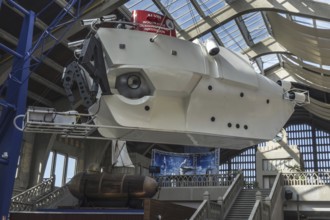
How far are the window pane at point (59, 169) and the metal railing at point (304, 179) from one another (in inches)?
605

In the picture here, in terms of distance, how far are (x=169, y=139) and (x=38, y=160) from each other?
69.3 feet

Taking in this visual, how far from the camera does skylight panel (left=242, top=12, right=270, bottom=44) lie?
25438mm

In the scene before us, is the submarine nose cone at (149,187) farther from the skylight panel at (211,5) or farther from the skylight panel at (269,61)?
the skylight panel at (269,61)

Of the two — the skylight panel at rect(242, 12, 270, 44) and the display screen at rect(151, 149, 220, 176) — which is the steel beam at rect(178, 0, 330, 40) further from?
the display screen at rect(151, 149, 220, 176)

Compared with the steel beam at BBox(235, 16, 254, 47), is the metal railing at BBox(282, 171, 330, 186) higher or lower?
lower

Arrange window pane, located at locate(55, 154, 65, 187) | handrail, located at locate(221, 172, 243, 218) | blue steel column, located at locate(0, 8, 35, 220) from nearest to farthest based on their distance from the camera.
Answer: blue steel column, located at locate(0, 8, 35, 220)
handrail, located at locate(221, 172, 243, 218)
window pane, located at locate(55, 154, 65, 187)

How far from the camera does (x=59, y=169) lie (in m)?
28.6

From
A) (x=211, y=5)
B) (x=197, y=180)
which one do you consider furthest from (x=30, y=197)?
(x=211, y=5)

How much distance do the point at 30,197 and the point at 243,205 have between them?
36.1 ft

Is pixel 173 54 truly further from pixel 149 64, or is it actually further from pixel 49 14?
pixel 49 14

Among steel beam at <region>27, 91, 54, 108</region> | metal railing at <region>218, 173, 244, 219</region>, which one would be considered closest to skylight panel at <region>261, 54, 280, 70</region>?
metal railing at <region>218, 173, 244, 219</region>

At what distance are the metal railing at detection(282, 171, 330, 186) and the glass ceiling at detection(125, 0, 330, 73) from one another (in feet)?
22.6

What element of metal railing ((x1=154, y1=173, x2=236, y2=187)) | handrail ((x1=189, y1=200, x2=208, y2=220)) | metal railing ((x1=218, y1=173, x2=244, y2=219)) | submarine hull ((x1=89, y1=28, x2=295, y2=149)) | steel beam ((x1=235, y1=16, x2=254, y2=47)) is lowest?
handrail ((x1=189, y1=200, x2=208, y2=220))

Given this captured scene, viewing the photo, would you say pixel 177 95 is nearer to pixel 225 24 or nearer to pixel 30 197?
pixel 30 197
